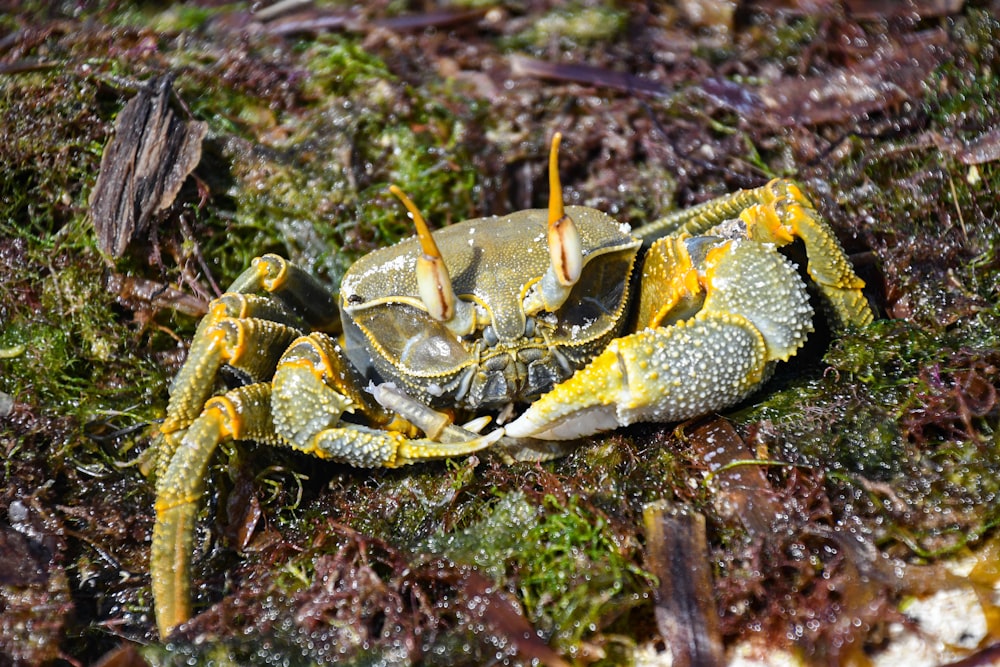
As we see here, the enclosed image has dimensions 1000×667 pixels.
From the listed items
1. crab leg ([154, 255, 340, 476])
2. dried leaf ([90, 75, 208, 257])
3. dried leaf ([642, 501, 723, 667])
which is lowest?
dried leaf ([642, 501, 723, 667])

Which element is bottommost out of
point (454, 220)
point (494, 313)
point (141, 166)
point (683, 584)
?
point (683, 584)

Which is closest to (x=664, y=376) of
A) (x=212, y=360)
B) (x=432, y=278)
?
(x=432, y=278)

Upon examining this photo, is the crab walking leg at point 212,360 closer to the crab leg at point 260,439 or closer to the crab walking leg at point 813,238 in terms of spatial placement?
the crab leg at point 260,439

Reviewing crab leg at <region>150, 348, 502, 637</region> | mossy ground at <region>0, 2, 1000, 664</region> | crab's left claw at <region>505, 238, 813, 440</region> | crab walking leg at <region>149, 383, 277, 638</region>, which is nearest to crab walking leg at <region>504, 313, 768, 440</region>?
crab's left claw at <region>505, 238, 813, 440</region>

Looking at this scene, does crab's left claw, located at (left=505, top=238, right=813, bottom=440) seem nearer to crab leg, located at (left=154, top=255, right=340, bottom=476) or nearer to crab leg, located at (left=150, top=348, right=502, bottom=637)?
crab leg, located at (left=150, top=348, right=502, bottom=637)

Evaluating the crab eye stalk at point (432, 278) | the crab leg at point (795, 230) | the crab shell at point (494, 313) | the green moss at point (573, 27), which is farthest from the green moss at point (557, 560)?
the green moss at point (573, 27)

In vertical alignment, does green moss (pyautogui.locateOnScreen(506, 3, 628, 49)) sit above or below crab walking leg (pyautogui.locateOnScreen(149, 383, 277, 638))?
above

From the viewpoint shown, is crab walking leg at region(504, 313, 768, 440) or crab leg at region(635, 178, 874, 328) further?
crab leg at region(635, 178, 874, 328)

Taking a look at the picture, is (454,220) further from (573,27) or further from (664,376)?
(664,376)
